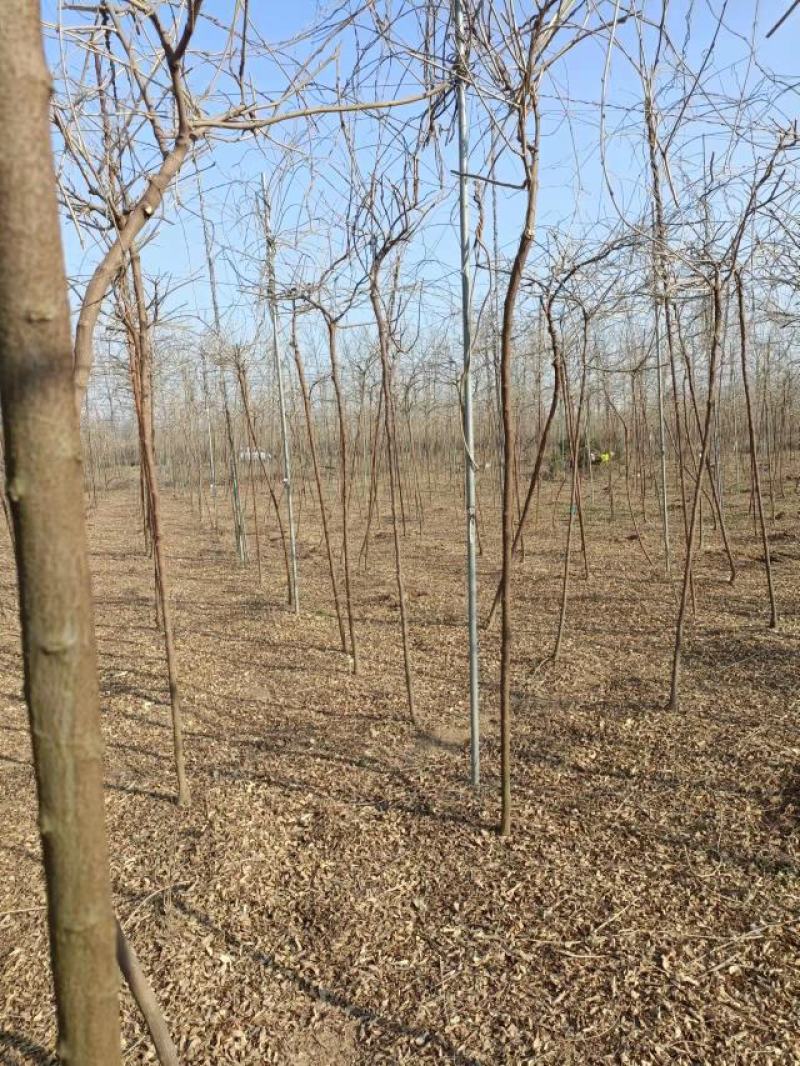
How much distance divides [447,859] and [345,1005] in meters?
0.72

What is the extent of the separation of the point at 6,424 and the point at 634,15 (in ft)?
7.29

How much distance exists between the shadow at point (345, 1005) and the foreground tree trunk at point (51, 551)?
1.35 m

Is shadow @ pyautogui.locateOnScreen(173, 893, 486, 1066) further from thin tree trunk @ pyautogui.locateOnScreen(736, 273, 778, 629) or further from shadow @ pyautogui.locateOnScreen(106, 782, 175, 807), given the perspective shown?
thin tree trunk @ pyautogui.locateOnScreen(736, 273, 778, 629)

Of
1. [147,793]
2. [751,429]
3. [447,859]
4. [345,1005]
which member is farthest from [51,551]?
[751,429]

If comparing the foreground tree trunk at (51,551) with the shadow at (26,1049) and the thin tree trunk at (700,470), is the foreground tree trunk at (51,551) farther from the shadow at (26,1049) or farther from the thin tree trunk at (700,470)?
the thin tree trunk at (700,470)

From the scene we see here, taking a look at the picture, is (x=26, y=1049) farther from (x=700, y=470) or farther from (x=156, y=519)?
(x=700, y=470)

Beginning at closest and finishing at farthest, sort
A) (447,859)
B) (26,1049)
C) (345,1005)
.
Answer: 1. (26,1049)
2. (345,1005)
3. (447,859)

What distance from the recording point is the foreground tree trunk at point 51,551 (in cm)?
64

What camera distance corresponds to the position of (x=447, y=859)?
258 centimetres

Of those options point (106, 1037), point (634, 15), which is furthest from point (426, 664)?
point (106, 1037)

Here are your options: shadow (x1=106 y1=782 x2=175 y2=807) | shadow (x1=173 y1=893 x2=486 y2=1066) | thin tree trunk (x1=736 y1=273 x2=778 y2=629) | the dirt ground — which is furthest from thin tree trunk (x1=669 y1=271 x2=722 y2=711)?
shadow (x1=106 y1=782 x2=175 y2=807)

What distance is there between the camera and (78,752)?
0.71 meters

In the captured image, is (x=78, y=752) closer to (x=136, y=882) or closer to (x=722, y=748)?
(x=136, y=882)

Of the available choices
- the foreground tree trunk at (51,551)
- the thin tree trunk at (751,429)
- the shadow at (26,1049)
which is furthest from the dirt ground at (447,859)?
the foreground tree trunk at (51,551)
